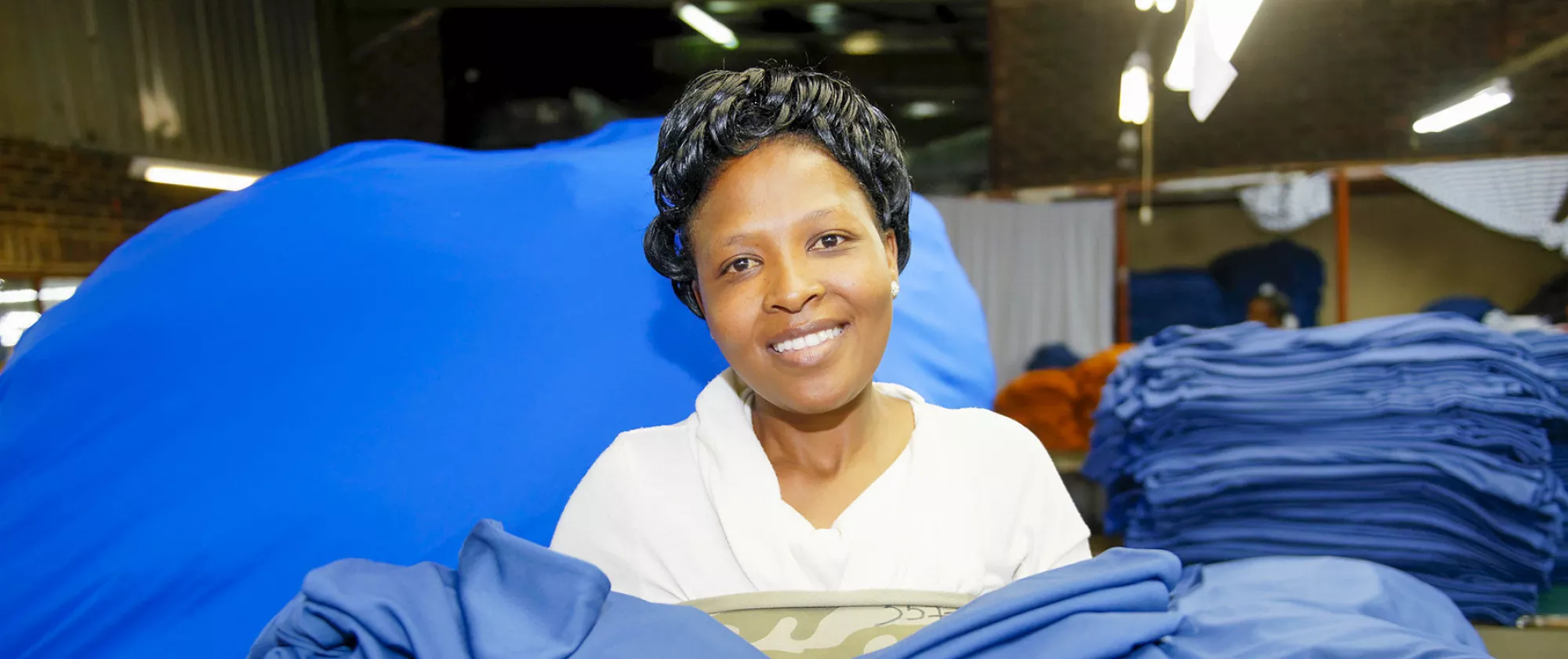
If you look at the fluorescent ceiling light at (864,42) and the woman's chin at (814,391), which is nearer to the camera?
the woman's chin at (814,391)

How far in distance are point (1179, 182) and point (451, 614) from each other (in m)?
3.59

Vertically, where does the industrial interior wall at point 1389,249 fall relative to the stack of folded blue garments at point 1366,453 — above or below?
above

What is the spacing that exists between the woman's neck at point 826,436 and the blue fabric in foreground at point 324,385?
5.7 inches

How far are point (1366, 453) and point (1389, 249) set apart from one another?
3.19 metres

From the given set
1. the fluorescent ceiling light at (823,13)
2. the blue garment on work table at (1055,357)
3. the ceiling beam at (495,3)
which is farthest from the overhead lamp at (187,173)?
the blue garment on work table at (1055,357)

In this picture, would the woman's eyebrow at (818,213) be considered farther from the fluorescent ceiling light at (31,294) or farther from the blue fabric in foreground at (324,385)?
the fluorescent ceiling light at (31,294)

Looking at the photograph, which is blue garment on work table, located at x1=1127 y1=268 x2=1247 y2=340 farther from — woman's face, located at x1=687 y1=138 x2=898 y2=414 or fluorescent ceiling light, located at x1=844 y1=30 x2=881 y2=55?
woman's face, located at x1=687 y1=138 x2=898 y2=414

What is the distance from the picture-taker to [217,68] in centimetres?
413

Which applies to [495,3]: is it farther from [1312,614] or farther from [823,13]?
[1312,614]

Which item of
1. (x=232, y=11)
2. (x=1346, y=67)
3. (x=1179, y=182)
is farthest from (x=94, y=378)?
(x=1346, y=67)

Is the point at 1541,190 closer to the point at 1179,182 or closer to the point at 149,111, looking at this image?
the point at 1179,182

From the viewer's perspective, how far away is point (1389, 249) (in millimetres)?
3678

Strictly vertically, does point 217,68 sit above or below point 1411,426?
above

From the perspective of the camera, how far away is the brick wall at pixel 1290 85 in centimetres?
380
